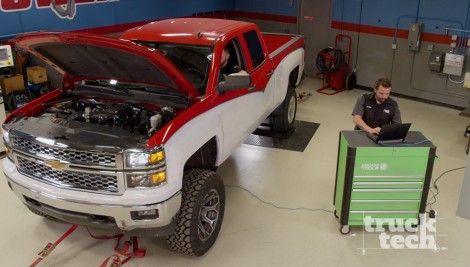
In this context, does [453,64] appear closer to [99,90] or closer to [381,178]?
[381,178]

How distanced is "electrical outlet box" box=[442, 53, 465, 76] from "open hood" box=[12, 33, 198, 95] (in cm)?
533

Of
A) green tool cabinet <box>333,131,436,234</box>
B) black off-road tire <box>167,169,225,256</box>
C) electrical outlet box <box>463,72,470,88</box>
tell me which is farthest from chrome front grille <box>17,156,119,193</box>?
electrical outlet box <box>463,72,470,88</box>

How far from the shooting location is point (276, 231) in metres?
4.15

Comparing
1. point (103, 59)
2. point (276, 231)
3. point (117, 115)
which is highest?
point (103, 59)

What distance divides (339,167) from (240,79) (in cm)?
128

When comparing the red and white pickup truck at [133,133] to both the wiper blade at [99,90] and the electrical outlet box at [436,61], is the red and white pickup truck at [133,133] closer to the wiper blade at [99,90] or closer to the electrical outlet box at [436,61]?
the wiper blade at [99,90]

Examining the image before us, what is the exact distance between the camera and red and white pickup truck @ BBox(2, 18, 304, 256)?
10.1 ft

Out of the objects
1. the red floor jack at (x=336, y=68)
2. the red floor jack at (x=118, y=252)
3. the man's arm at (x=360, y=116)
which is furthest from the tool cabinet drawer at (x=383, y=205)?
the red floor jack at (x=336, y=68)

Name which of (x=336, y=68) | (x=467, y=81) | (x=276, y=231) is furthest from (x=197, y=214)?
(x=336, y=68)

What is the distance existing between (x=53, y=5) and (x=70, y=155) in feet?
14.8

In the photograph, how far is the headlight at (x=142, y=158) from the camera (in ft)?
9.92

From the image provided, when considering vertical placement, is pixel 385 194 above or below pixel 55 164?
below

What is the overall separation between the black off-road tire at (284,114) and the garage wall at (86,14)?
3.48 meters

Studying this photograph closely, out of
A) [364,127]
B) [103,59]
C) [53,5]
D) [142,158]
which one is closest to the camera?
[142,158]
